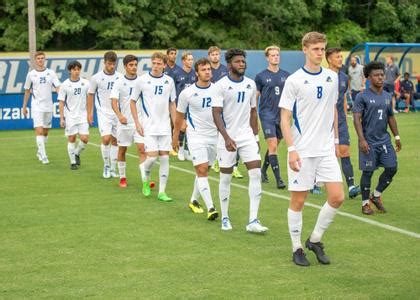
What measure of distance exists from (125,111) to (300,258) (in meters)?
6.46

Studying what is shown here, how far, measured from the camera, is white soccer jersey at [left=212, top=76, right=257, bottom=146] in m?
11.0

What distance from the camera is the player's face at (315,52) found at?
29.0ft

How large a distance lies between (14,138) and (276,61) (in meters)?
11.8

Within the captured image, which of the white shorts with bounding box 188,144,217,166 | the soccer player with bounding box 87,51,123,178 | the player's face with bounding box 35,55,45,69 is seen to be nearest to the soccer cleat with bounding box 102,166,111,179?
the soccer player with bounding box 87,51,123,178

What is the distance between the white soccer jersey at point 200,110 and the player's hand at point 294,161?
3142 mm

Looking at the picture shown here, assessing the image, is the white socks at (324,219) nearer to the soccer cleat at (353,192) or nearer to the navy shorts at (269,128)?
the soccer cleat at (353,192)

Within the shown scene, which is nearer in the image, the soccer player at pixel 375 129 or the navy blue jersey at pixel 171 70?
the soccer player at pixel 375 129

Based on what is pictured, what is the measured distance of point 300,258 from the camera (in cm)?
920

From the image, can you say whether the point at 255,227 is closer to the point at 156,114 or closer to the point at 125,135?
the point at 156,114

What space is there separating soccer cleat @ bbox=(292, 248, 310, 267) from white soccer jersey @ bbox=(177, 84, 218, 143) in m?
A: 2.99

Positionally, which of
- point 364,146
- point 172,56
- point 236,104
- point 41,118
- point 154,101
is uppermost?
point 172,56

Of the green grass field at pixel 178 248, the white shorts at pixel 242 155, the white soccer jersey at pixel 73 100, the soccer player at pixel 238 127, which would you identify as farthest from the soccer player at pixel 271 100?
the white soccer jersey at pixel 73 100

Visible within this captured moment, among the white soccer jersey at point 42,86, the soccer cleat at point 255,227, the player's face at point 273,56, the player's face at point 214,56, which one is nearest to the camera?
the soccer cleat at point 255,227

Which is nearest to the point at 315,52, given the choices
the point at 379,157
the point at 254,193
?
the point at 254,193
